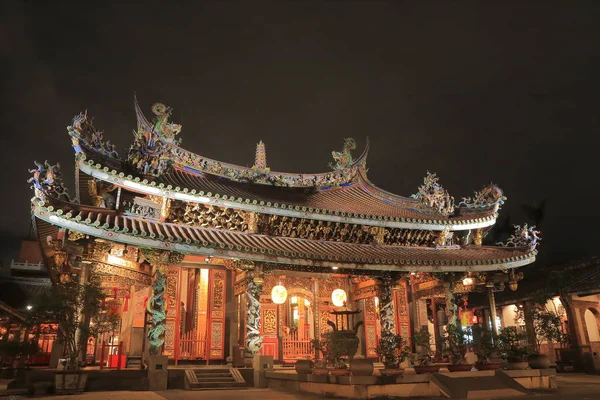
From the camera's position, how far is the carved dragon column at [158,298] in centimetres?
1366

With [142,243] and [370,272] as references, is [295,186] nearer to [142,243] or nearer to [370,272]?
[370,272]

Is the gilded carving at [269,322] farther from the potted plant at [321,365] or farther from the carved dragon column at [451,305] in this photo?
the carved dragon column at [451,305]

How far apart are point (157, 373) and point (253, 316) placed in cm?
361

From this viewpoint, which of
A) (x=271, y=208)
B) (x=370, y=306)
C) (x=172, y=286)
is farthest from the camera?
(x=370, y=306)

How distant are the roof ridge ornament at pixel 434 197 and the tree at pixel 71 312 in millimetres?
15836

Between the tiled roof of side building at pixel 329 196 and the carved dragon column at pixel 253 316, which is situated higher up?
the tiled roof of side building at pixel 329 196

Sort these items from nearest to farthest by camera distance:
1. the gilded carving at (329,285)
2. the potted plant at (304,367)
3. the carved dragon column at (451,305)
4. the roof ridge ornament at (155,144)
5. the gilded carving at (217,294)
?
the potted plant at (304,367)
the roof ridge ornament at (155,144)
the gilded carving at (217,294)
the carved dragon column at (451,305)
the gilded carving at (329,285)

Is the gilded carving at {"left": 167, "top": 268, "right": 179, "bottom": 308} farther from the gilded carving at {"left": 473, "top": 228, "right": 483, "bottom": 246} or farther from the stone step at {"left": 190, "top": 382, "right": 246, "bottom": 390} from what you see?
the gilded carving at {"left": 473, "top": 228, "right": 483, "bottom": 246}

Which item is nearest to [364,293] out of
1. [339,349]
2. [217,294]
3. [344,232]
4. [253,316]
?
[344,232]

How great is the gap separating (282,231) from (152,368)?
7.15 meters

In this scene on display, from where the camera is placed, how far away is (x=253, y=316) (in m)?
15.6

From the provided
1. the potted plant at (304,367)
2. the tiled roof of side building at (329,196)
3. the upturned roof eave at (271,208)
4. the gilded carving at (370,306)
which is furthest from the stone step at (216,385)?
the gilded carving at (370,306)

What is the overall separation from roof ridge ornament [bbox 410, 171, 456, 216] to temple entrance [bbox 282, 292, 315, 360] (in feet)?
25.4

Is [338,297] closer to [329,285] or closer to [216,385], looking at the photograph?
[329,285]
